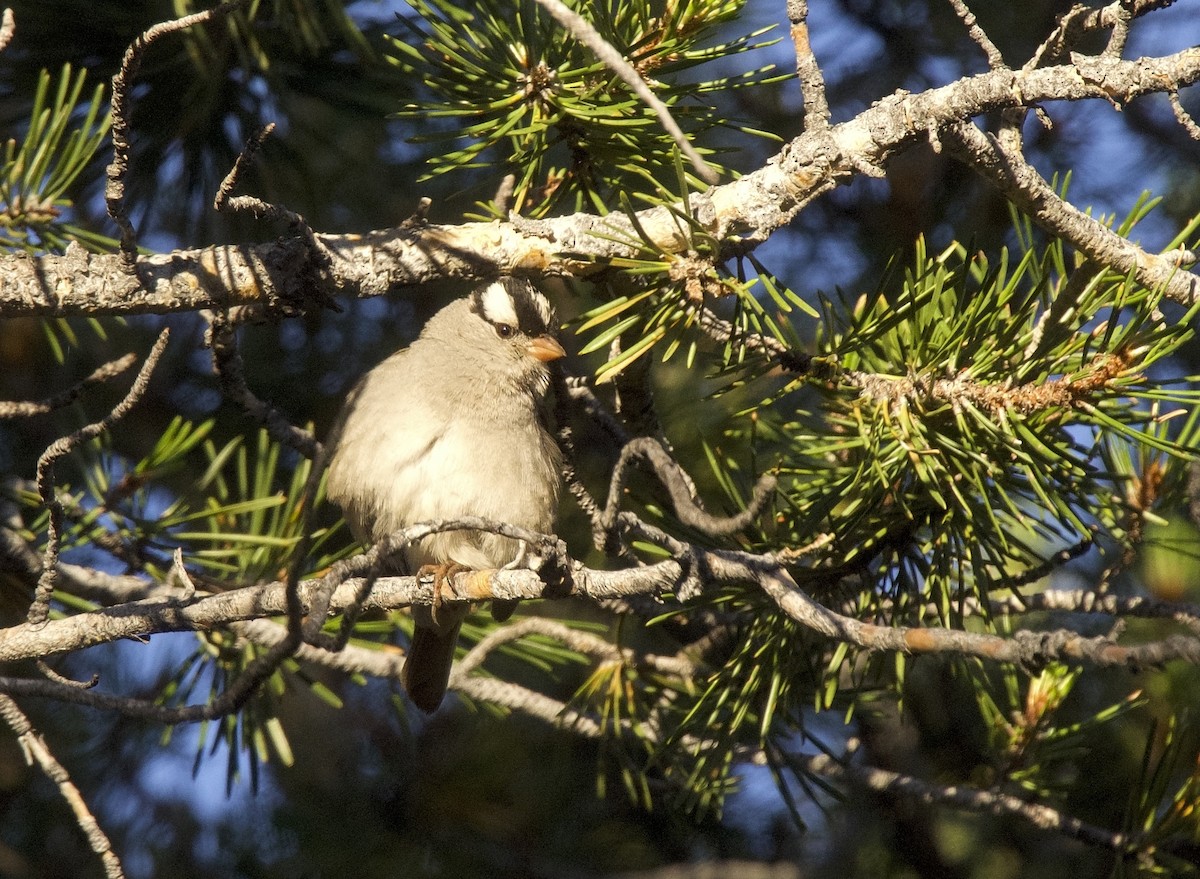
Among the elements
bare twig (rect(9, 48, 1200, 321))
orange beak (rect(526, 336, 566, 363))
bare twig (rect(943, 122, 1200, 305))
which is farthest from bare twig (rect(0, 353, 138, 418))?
bare twig (rect(943, 122, 1200, 305))

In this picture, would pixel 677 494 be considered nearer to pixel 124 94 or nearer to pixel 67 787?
pixel 124 94

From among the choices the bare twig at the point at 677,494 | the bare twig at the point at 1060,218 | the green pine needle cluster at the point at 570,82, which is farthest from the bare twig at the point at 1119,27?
the bare twig at the point at 677,494

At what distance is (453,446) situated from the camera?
2938mm

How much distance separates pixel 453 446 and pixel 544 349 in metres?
0.37

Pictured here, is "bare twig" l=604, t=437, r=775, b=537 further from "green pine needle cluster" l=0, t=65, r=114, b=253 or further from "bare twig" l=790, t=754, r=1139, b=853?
"green pine needle cluster" l=0, t=65, r=114, b=253

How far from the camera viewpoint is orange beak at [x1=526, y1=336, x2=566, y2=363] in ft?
9.96

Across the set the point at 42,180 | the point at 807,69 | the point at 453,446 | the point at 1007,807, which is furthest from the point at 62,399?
the point at 1007,807

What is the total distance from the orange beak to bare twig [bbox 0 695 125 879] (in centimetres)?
149

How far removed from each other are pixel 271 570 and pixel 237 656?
22 centimetres

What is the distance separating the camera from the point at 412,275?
2.15m

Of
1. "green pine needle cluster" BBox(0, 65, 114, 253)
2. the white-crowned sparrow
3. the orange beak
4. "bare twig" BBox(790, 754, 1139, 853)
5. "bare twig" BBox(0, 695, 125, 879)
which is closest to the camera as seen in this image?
"bare twig" BBox(0, 695, 125, 879)

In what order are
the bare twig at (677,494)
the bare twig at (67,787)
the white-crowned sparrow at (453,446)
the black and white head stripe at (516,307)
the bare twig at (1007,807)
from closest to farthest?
the bare twig at (677,494)
the bare twig at (67,787)
the bare twig at (1007,807)
the white-crowned sparrow at (453,446)
the black and white head stripe at (516,307)

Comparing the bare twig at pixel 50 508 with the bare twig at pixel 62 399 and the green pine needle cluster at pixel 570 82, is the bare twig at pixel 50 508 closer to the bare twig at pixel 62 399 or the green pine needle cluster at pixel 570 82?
the bare twig at pixel 62 399

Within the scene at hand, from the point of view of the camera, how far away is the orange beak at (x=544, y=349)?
3.04 m
